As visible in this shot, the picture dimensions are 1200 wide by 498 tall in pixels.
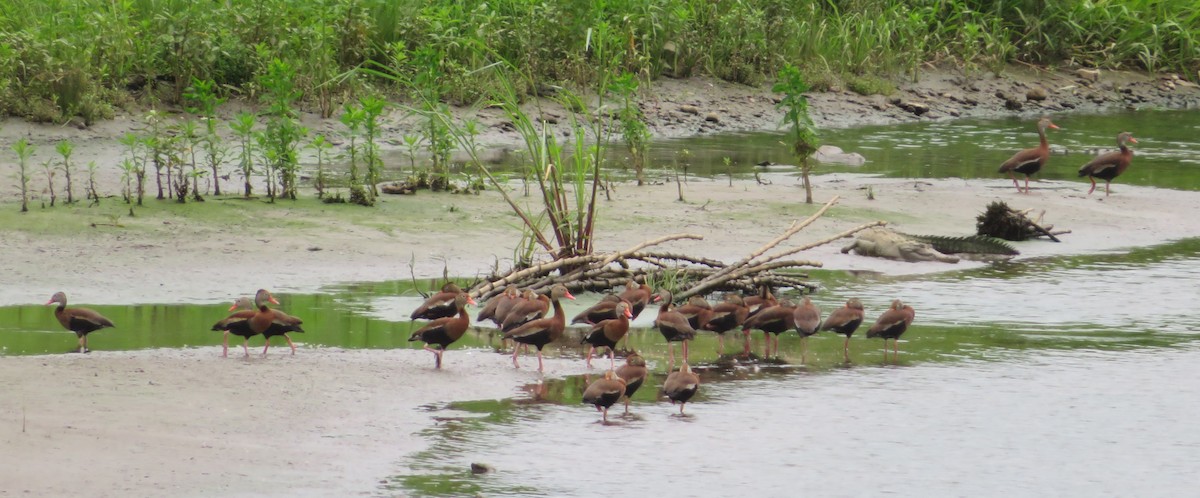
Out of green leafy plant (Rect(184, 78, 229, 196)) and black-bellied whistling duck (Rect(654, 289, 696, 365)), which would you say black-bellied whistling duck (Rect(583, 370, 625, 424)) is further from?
green leafy plant (Rect(184, 78, 229, 196))

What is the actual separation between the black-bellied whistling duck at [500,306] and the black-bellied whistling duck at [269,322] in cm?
119

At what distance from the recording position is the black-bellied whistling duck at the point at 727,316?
9625 mm

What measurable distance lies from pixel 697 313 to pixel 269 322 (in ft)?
8.38

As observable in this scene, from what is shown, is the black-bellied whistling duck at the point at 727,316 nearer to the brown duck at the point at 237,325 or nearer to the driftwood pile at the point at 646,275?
the driftwood pile at the point at 646,275

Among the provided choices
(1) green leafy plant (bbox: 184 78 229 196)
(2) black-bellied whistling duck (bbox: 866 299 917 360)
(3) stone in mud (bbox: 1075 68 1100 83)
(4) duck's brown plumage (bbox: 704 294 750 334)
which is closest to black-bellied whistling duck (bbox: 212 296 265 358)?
(4) duck's brown plumage (bbox: 704 294 750 334)

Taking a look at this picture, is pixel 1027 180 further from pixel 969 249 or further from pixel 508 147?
pixel 508 147

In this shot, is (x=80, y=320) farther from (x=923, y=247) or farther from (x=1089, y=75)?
(x=1089, y=75)

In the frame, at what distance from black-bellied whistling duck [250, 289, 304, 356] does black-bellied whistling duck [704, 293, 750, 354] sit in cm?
243

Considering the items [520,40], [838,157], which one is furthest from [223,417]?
[520,40]

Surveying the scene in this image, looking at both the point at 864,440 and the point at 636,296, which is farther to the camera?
the point at 636,296

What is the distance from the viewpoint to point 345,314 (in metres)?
10.1

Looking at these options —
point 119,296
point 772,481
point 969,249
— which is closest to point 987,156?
point 969,249

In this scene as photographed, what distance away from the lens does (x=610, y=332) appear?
9023mm

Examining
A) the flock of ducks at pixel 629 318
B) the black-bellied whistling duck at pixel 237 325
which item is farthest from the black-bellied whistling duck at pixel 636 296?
the black-bellied whistling duck at pixel 237 325
